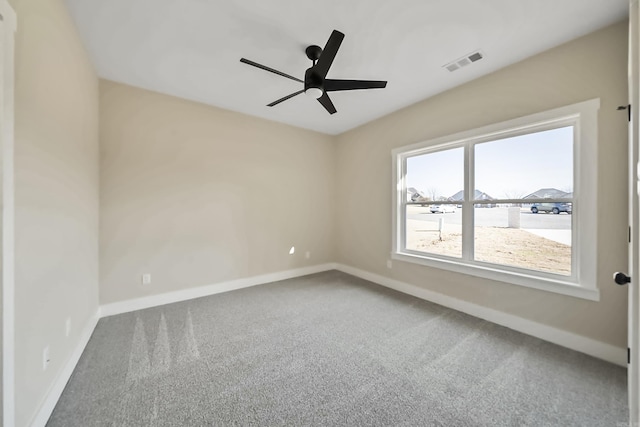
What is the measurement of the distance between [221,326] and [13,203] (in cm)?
188

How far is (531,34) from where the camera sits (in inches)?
78.9

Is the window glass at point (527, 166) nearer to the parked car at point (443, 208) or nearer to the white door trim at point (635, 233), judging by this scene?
the parked car at point (443, 208)

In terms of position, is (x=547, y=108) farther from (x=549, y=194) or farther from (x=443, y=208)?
(x=443, y=208)

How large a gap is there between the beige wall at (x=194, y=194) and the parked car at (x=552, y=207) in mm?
3137

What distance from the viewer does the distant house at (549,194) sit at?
7.28ft

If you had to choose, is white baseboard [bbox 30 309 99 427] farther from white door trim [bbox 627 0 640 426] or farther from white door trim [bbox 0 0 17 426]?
white door trim [bbox 627 0 640 426]

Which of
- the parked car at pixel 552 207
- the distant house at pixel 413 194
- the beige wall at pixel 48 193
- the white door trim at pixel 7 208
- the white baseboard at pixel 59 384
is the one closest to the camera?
the white door trim at pixel 7 208

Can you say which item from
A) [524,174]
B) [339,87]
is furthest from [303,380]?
[524,174]

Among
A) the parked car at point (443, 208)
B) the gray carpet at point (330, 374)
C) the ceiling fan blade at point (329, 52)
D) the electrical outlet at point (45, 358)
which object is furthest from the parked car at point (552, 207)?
the electrical outlet at point (45, 358)

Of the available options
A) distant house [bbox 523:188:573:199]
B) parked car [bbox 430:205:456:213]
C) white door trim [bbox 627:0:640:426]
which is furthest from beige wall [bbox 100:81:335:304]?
white door trim [bbox 627:0:640:426]

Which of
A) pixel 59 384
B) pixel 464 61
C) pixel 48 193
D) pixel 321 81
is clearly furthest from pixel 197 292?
pixel 464 61

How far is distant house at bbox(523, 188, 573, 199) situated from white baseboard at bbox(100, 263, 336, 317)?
332cm

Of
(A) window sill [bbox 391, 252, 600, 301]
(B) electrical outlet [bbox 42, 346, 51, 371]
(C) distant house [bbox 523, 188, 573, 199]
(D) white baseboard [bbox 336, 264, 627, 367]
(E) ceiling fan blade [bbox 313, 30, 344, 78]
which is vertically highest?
(E) ceiling fan blade [bbox 313, 30, 344, 78]

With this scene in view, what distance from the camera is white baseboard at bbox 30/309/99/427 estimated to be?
1.34 metres
